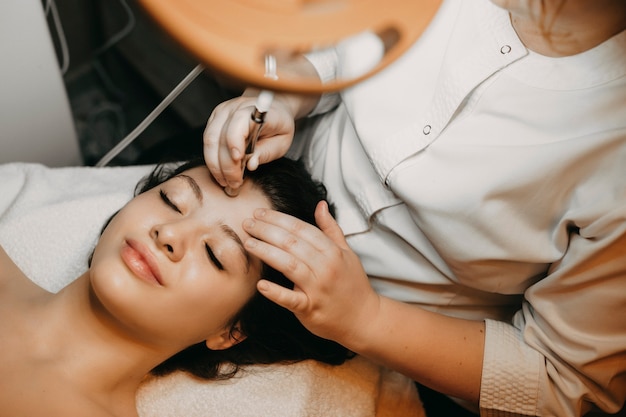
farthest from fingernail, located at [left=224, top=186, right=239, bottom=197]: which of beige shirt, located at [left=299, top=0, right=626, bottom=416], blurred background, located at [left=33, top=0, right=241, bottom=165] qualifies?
blurred background, located at [left=33, top=0, right=241, bottom=165]

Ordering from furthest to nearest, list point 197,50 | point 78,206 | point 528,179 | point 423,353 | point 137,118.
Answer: point 137,118, point 78,206, point 423,353, point 528,179, point 197,50

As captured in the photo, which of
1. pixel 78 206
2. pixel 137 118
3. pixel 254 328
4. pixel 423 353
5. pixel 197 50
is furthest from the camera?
pixel 137 118

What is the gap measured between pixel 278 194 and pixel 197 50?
2.12ft

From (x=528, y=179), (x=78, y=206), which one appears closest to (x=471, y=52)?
(x=528, y=179)

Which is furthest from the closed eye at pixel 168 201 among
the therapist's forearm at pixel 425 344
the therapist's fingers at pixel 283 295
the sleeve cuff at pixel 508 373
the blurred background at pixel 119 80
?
the blurred background at pixel 119 80

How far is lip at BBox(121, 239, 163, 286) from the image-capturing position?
854mm

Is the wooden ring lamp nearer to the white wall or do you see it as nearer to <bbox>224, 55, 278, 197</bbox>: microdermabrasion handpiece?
<bbox>224, 55, 278, 197</bbox>: microdermabrasion handpiece

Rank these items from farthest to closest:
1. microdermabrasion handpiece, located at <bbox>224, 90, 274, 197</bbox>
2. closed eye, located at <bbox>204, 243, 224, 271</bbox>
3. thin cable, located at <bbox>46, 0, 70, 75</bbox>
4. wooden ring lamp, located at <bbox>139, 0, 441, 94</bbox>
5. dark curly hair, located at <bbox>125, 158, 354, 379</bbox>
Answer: thin cable, located at <bbox>46, 0, 70, 75</bbox>
dark curly hair, located at <bbox>125, 158, 354, 379</bbox>
closed eye, located at <bbox>204, 243, 224, 271</bbox>
microdermabrasion handpiece, located at <bbox>224, 90, 274, 197</bbox>
wooden ring lamp, located at <bbox>139, 0, 441, 94</bbox>

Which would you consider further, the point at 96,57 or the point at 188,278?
the point at 96,57

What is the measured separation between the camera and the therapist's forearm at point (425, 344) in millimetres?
913

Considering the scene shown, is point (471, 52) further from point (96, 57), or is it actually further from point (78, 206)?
point (96, 57)

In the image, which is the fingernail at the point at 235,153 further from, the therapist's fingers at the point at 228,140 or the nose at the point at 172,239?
the nose at the point at 172,239

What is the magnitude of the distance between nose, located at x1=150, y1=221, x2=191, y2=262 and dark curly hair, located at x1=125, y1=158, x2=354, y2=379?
0.17m

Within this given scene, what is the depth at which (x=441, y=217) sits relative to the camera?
875 millimetres
